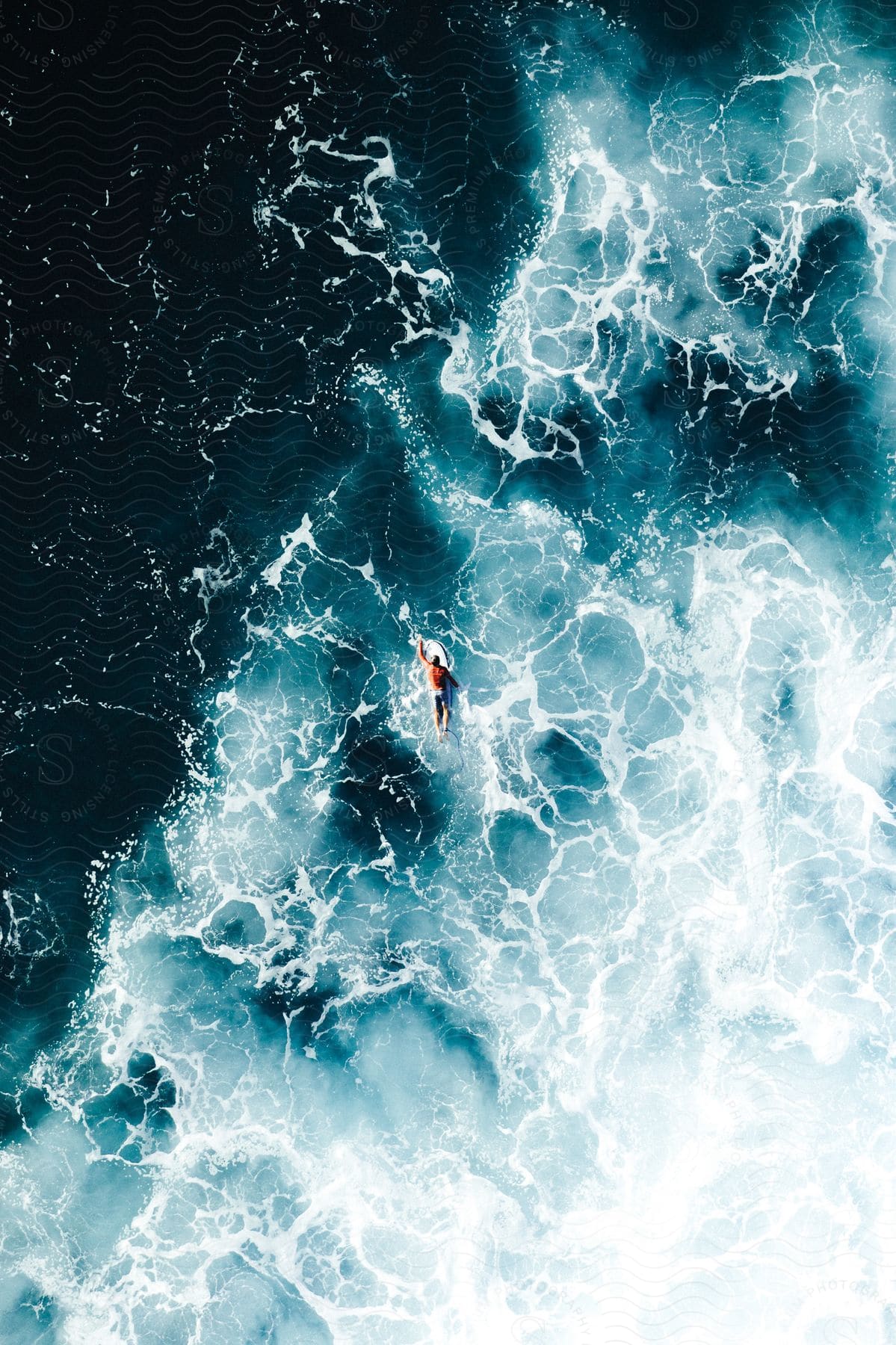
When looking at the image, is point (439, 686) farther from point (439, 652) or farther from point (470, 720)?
point (470, 720)

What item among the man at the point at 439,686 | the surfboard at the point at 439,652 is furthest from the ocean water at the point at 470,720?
the surfboard at the point at 439,652

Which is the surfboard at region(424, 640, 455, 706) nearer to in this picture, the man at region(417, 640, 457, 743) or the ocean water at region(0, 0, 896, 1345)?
the man at region(417, 640, 457, 743)

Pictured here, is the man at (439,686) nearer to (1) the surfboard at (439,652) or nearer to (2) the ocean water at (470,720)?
(1) the surfboard at (439,652)

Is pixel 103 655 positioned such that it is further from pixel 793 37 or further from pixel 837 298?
pixel 793 37

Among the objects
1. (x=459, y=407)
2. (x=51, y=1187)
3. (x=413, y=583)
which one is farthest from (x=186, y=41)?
(x=51, y=1187)

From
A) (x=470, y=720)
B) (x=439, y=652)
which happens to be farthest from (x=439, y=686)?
(x=470, y=720)

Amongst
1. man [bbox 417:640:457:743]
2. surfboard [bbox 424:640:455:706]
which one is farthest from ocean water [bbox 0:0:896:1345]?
surfboard [bbox 424:640:455:706]
